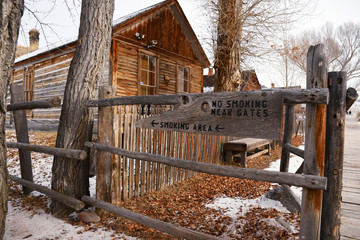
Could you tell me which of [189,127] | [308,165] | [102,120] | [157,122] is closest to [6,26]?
[102,120]

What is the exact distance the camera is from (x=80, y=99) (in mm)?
→ 3564

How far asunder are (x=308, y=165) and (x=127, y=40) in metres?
9.92

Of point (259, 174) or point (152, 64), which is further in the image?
point (152, 64)

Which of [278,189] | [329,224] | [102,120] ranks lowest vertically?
[278,189]

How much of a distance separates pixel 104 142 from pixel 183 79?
10.6 m

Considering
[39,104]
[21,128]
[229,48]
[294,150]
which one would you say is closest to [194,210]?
[294,150]

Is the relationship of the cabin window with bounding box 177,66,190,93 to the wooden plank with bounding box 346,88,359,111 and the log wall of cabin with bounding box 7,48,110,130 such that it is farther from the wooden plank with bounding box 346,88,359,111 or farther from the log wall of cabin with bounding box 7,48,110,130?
the wooden plank with bounding box 346,88,359,111

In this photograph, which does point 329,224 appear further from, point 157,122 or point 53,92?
point 53,92

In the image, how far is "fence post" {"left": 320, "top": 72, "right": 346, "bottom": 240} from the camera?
79.8 inches

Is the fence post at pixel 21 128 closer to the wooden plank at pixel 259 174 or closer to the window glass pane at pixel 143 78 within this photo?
the wooden plank at pixel 259 174

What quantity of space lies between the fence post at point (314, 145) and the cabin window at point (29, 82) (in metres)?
16.1

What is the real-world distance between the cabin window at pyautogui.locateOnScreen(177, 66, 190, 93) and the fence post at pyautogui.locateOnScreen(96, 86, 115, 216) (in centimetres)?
990

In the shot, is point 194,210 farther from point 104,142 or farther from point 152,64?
point 152,64

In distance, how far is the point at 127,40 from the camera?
10281 mm
